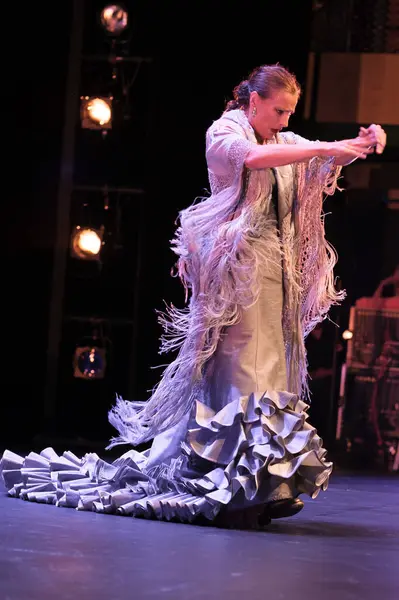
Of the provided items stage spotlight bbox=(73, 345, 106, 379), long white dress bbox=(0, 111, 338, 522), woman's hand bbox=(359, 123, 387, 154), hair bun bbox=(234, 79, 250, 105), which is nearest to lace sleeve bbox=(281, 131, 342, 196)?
long white dress bbox=(0, 111, 338, 522)

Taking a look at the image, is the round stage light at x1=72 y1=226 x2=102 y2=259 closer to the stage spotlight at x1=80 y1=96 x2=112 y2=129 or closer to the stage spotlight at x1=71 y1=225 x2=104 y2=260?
the stage spotlight at x1=71 y1=225 x2=104 y2=260

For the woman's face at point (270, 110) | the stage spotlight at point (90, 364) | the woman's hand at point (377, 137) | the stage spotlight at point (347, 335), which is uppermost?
the woman's face at point (270, 110)

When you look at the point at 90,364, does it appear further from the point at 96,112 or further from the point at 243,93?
the point at 243,93

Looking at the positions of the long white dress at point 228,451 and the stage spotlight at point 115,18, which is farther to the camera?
the stage spotlight at point 115,18

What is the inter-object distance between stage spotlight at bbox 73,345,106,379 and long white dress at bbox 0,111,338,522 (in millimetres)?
2362

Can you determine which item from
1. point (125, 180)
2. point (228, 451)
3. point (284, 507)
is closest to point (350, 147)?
point (228, 451)

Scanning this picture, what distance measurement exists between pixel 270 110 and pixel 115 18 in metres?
2.80

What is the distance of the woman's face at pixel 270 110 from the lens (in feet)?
11.7

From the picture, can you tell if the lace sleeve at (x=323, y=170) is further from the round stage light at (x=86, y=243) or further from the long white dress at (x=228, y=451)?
the round stage light at (x=86, y=243)

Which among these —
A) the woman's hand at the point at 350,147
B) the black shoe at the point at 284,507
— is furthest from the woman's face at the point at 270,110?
the black shoe at the point at 284,507

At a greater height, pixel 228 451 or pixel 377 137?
pixel 377 137

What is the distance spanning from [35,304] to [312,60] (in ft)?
6.60

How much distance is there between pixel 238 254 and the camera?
3568 millimetres

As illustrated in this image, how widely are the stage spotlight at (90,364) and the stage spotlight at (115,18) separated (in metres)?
1.70
